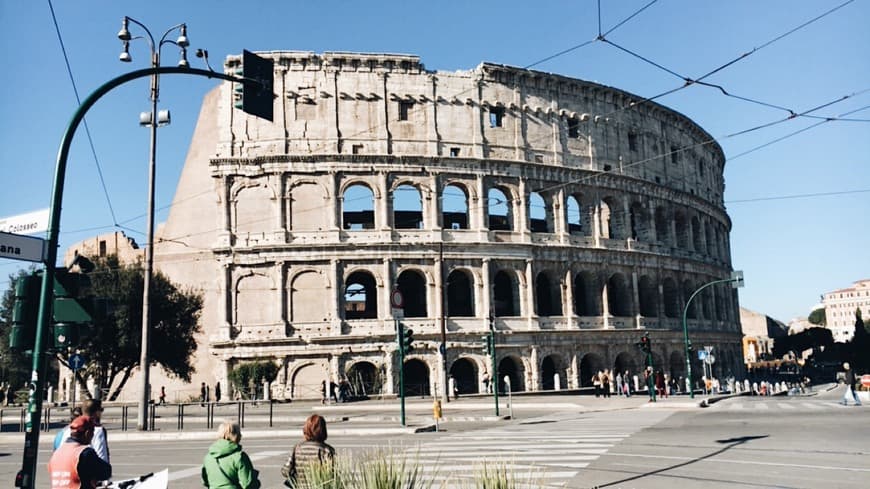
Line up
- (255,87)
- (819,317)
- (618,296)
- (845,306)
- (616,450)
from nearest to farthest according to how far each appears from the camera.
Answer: (255,87) < (616,450) < (618,296) < (845,306) < (819,317)

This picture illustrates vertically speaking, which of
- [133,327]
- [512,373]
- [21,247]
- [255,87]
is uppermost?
[255,87]

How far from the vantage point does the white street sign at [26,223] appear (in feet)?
22.0

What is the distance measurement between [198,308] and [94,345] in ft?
16.4

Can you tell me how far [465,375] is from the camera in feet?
123

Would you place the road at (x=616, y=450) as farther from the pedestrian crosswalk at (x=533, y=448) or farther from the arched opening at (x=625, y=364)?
the arched opening at (x=625, y=364)

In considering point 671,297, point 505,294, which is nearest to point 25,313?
point 505,294

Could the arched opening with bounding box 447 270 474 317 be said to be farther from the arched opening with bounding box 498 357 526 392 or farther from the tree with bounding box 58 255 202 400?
the tree with bounding box 58 255 202 400

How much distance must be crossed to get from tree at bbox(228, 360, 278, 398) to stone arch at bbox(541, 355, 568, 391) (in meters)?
14.0

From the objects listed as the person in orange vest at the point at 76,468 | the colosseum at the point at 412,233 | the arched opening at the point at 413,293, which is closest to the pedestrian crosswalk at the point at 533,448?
the person in orange vest at the point at 76,468

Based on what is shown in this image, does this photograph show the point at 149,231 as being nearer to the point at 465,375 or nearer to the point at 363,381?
the point at 363,381

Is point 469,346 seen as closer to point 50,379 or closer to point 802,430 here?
point 802,430

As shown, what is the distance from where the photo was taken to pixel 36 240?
6605mm

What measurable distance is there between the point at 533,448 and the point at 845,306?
164474 millimetres

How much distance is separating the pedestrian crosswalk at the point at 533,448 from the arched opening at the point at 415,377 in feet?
50.1
